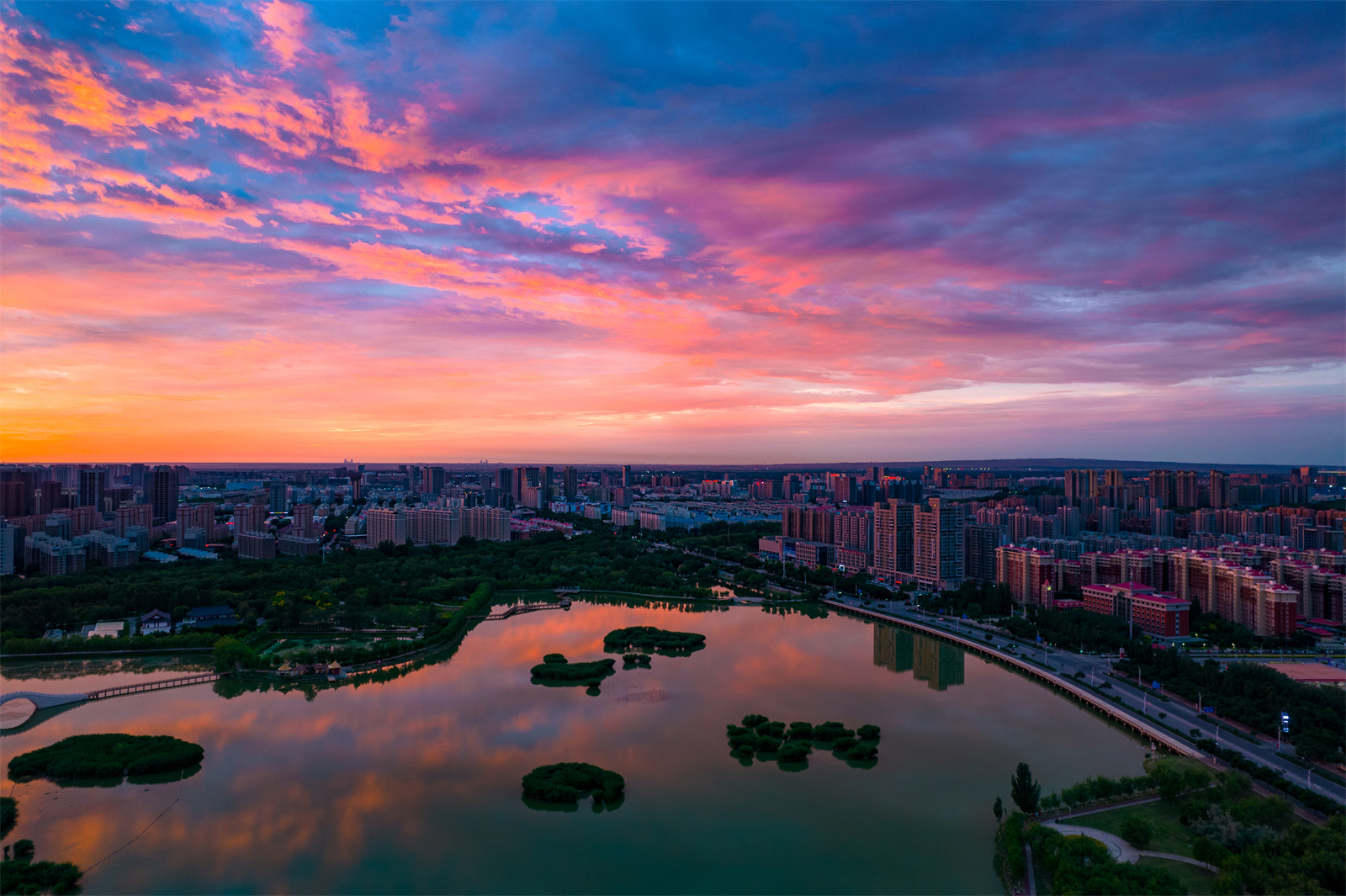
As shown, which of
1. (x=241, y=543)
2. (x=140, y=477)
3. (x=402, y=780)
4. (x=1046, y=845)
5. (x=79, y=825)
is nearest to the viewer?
(x=1046, y=845)

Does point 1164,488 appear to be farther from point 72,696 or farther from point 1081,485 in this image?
point 72,696

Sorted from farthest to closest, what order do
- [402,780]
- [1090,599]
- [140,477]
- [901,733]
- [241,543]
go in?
[140,477] < [241,543] < [1090,599] < [901,733] < [402,780]

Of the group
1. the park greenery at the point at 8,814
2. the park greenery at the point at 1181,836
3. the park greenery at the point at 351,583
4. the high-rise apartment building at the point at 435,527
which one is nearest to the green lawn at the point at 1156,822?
the park greenery at the point at 1181,836

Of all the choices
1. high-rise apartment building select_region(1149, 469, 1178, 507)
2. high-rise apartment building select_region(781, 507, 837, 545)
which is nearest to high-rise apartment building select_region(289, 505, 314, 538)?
high-rise apartment building select_region(781, 507, 837, 545)

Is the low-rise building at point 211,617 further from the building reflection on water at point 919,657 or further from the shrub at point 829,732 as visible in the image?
the building reflection on water at point 919,657

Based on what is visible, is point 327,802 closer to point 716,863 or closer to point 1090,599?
point 716,863

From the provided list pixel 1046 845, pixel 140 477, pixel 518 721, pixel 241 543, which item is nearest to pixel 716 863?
pixel 1046 845

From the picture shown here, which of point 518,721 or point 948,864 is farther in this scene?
point 518,721
